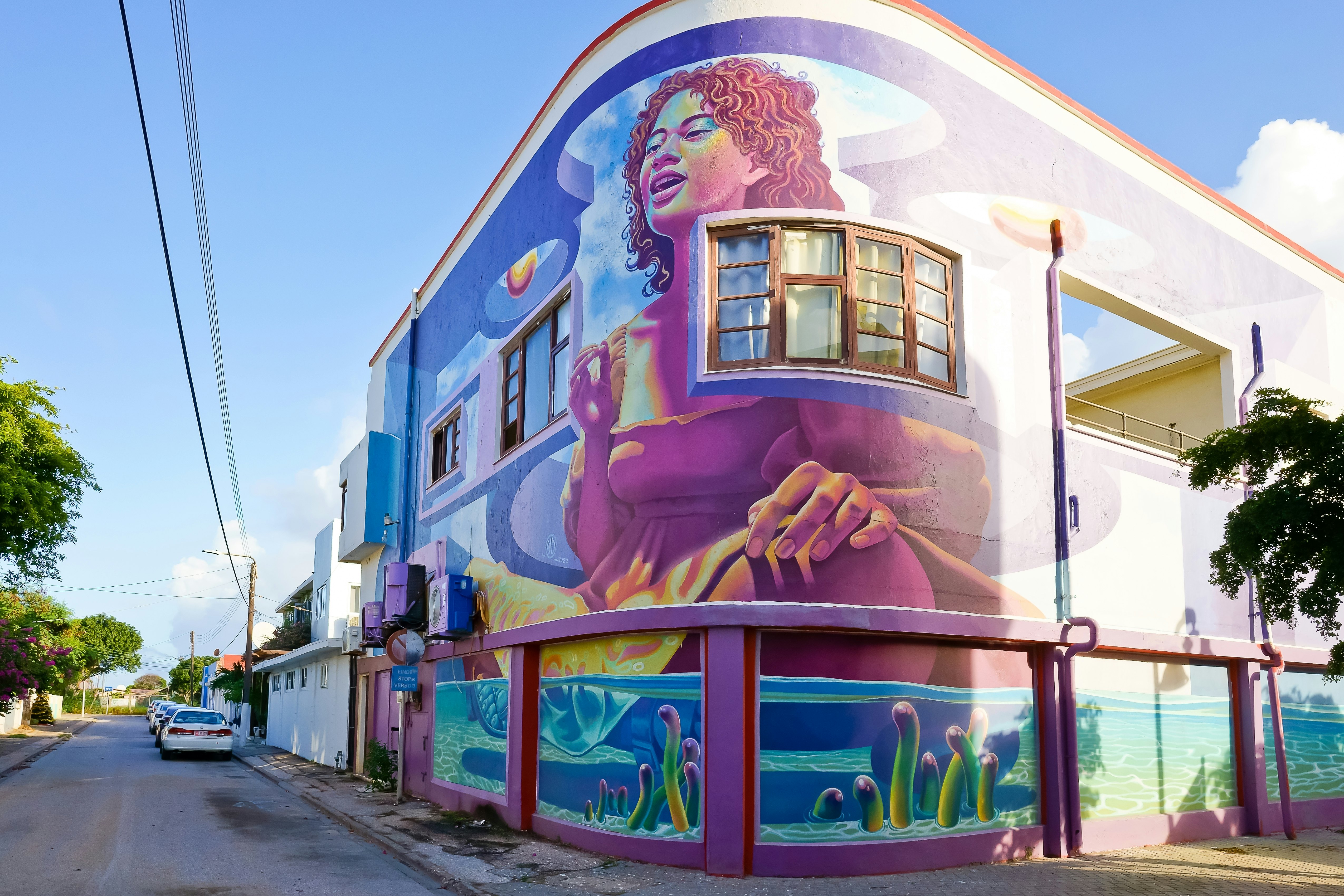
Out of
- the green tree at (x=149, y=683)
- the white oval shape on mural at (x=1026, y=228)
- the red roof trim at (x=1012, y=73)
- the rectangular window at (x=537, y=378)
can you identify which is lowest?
the green tree at (x=149, y=683)

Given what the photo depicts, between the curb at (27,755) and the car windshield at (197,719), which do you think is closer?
the curb at (27,755)

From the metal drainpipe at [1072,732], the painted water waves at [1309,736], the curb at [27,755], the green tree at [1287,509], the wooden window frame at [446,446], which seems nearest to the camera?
the green tree at [1287,509]

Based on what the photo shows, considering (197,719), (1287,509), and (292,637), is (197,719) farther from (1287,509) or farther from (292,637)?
(1287,509)

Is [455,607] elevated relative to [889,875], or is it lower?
elevated

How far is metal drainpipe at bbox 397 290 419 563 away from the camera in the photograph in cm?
2009

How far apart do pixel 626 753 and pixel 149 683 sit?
181 metres

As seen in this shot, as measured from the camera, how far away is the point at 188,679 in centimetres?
9625

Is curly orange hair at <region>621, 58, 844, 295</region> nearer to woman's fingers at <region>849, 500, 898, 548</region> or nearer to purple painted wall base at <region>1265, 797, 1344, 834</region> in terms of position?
woman's fingers at <region>849, 500, 898, 548</region>

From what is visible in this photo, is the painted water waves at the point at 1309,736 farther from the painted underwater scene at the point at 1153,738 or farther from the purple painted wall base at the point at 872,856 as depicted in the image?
the purple painted wall base at the point at 872,856

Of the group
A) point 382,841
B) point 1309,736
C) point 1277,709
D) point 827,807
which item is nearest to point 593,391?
point 827,807

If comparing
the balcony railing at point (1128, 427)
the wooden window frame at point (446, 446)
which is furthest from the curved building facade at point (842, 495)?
the wooden window frame at point (446, 446)

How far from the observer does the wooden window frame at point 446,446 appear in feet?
57.7

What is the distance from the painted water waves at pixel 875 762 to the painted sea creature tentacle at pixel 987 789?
0.03 feet

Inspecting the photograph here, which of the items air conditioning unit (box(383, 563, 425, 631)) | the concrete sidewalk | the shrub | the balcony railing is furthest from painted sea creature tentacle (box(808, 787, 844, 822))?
the shrub
